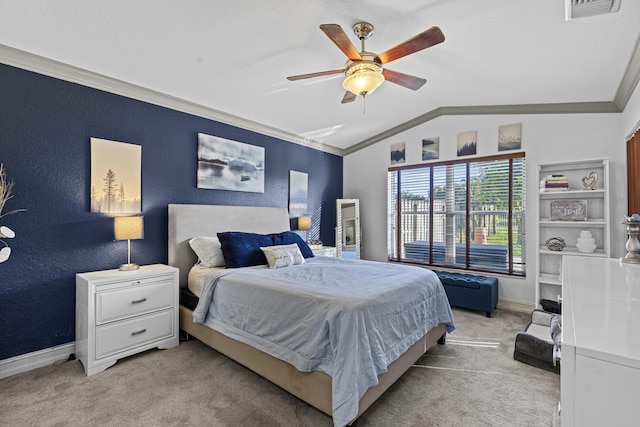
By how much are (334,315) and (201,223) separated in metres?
2.35

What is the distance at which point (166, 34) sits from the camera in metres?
2.43

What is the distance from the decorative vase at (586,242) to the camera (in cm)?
352

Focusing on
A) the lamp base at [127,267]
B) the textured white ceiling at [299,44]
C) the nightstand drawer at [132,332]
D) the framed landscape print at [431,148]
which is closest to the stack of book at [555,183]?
the textured white ceiling at [299,44]

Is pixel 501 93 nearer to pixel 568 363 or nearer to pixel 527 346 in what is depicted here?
pixel 527 346

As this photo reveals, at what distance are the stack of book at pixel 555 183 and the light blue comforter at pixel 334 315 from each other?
2.24 meters

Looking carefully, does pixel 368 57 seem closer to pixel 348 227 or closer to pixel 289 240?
pixel 289 240

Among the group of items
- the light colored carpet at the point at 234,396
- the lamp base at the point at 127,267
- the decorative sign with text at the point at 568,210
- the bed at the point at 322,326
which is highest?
the decorative sign with text at the point at 568,210

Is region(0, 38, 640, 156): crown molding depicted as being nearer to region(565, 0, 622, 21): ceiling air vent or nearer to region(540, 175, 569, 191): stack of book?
region(565, 0, 622, 21): ceiling air vent

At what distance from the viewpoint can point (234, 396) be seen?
84.8 inches

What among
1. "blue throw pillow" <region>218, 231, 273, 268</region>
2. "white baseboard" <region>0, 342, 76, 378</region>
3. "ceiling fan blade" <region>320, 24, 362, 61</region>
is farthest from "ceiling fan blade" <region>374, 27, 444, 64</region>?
"white baseboard" <region>0, 342, 76, 378</region>

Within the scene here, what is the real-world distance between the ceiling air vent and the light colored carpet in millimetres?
2673

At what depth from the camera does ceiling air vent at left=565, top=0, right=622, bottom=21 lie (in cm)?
203

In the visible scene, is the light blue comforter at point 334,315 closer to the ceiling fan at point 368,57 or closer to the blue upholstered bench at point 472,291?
the blue upholstered bench at point 472,291

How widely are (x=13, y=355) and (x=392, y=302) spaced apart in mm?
3141
